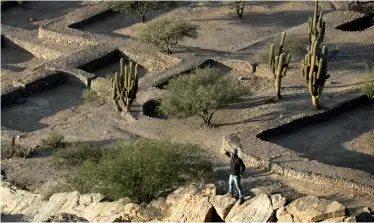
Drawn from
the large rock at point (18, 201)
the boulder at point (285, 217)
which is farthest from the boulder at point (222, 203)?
the large rock at point (18, 201)

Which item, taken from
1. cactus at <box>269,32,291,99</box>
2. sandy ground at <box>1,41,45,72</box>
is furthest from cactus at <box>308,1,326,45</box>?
sandy ground at <box>1,41,45,72</box>

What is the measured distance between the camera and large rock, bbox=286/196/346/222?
18906 millimetres

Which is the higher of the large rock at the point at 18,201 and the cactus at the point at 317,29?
the cactus at the point at 317,29

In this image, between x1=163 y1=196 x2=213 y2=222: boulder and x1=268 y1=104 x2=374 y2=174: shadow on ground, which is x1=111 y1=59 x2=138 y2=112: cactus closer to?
x1=268 y1=104 x2=374 y2=174: shadow on ground

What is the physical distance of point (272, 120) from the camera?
2906 cm

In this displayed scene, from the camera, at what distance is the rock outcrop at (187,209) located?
753 inches

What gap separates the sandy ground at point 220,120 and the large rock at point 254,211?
185 centimetres

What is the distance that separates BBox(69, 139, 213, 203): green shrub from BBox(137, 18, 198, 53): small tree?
11571mm

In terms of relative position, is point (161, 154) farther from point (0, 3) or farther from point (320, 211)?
point (0, 3)

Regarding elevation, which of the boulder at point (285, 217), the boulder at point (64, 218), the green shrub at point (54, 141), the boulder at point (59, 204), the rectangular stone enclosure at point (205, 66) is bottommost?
the green shrub at point (54, 141)

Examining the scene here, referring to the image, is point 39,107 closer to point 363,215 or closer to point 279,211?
point 279,211

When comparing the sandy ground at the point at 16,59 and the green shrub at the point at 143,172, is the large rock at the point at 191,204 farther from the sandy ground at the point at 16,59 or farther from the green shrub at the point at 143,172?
the sandy ground at the point at 16,59

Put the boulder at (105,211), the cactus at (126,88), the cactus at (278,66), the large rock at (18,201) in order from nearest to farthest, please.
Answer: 1. the boulder at (105,211)
2. the large rock at (18,201)
3. the cactus at (278,66)
4. the cactus at (126,88)

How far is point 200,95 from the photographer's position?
29.1 meters
